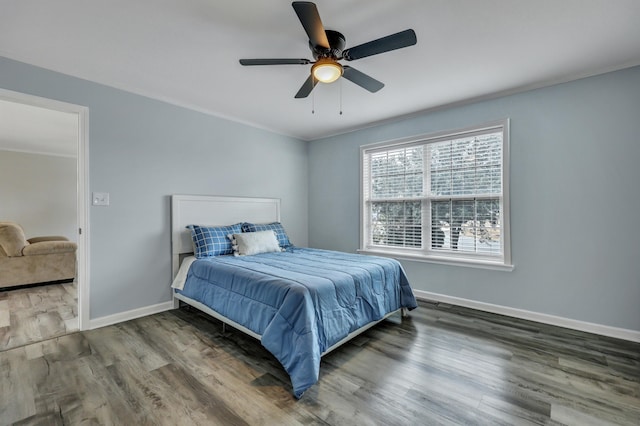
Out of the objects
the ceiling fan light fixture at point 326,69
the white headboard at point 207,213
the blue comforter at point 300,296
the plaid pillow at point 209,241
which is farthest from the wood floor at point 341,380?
the ceiling fan light fixture at point 326,69

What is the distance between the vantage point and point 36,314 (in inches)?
126

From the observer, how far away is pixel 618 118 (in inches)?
102

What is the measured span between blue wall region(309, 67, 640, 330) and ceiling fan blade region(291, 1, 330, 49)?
2358 mm

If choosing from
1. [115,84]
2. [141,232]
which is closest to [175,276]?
[141,232]

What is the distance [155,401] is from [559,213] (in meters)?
3.75

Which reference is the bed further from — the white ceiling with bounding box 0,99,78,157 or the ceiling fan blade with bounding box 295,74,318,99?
the white ceiling with bounding box 0,99,78,157

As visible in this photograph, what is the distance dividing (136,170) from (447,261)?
12.3ft

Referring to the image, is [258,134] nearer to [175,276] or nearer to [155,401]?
[175,276]

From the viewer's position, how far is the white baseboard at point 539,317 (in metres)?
2.56

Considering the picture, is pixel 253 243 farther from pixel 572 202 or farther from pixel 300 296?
pixel 572 202

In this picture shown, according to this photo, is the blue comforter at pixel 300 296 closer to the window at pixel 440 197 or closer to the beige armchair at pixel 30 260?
the window at pixel 440 197

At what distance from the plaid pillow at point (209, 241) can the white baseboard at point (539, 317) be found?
2.53 m

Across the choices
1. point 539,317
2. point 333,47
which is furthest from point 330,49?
point 539,317

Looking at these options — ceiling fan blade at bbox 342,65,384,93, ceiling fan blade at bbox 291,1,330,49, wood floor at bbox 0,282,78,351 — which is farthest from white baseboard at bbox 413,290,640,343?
wood floor at bbox 0,282,78,351
